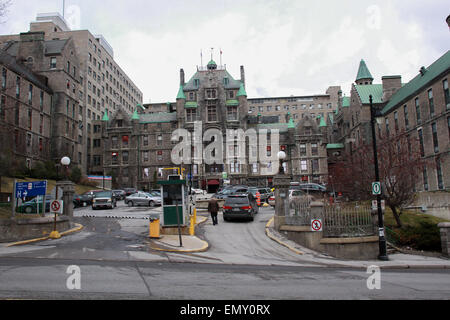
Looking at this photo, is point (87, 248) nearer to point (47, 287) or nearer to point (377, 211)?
point (47, 287)

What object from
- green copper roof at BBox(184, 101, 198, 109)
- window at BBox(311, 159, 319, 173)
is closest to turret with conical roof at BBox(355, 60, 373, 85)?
window at BBox(311, 159, 319, 173)

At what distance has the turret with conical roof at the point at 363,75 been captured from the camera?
72125 mm

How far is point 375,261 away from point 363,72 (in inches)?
2546

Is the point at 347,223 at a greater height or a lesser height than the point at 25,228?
lesser

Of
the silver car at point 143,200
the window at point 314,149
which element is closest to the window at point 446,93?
the window at point 314,149

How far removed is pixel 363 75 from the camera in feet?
237

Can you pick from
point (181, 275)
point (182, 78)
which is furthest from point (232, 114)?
point (181, 275)

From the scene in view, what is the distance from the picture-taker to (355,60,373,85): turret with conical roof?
7212cm

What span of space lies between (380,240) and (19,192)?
707 inches

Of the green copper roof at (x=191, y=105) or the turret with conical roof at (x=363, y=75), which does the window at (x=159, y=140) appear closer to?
the green copper roof at (x=191, y=105)

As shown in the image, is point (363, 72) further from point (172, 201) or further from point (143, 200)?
point (172, 201)

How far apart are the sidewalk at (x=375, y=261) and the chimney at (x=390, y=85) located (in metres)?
48.7

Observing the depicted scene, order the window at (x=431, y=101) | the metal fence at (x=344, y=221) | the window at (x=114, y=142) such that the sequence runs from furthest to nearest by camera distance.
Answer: the window at (x=114, y=142) → the window at (x=431, y=101) → the metal fence at (x=344, y=221)
